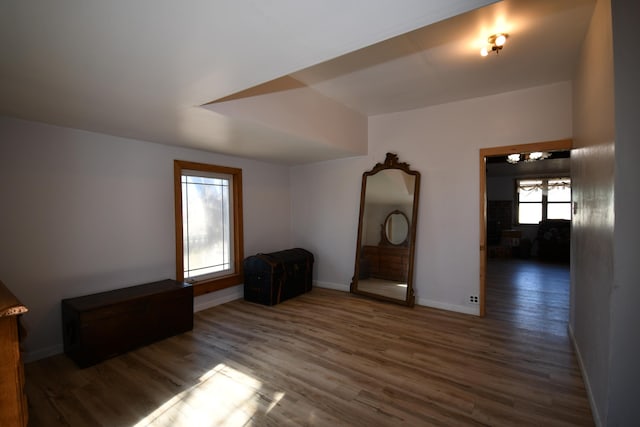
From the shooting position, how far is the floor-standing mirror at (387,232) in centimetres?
394

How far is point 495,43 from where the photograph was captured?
223cm

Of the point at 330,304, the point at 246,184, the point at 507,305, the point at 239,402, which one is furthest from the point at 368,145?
the point at 239,402

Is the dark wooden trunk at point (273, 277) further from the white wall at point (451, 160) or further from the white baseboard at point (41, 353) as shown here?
the white baseboard at point (41, 353)

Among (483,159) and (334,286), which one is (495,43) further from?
(334,286)

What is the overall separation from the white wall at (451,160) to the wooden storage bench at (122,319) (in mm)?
2536

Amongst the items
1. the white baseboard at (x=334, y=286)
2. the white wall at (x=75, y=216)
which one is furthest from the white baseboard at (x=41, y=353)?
the white baseboard at (x=334, y=286)

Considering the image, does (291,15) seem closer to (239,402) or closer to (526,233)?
(239,402)

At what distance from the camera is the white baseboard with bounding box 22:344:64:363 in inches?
97.9

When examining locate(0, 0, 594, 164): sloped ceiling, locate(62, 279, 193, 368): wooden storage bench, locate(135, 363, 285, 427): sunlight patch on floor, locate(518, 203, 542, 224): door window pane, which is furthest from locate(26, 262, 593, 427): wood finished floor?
locate(518, 203, 542, 224): door window pane

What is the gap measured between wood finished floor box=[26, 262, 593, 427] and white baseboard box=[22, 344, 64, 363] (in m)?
0.06

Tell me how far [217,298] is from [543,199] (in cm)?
944

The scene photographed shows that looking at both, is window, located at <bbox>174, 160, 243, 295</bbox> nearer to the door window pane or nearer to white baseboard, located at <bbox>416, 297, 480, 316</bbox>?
white baseboard, located at <bbox>416, 297, 480, 316</bbox>

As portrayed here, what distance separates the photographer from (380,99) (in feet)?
11.7

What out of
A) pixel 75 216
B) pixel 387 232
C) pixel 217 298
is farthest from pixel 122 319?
pixel 387 232
